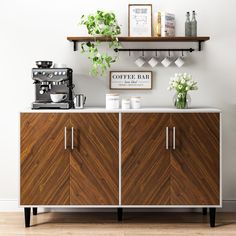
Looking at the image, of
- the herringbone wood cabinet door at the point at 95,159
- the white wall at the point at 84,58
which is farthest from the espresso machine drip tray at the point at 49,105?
the white wall at the point at 84,58

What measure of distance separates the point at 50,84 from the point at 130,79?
0.69 m

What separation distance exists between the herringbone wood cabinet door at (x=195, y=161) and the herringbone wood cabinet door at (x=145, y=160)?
78mm

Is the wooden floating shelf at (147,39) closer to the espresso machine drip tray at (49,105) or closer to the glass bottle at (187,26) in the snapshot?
the glass bottle at (187,26)

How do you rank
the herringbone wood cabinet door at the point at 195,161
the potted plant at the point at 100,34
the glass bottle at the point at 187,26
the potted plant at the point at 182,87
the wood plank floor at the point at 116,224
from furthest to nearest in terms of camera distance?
the glass bottle at the point at 187,26 < the potted plant at the point at 100,34 < the potted plant at the point at 182,87 < the herringbone wood cabinet door at the point at 195,161 < the wood plank floor at the point at 116,224

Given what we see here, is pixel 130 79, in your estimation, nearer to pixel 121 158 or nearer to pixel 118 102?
pixel 118 102

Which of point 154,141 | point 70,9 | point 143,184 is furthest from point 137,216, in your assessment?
point 70,9

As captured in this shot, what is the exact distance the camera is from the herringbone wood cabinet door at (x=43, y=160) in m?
A: 4.16

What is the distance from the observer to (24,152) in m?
4.16

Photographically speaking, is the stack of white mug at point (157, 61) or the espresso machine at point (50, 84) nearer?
the espresso machine at point (50, 84)

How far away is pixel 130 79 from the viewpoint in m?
4.62

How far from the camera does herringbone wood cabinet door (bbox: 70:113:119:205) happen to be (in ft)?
13.7

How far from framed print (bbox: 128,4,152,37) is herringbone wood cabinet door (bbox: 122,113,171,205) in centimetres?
78

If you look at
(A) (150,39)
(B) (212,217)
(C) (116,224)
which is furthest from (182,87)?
(C) (116,224)

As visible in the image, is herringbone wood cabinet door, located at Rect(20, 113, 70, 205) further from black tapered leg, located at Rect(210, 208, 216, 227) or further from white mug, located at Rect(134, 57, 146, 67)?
black tapered leg, located at Rect(210, 208, 216, 227)
